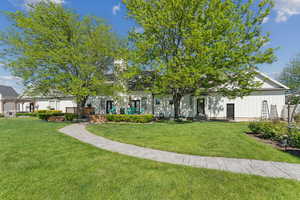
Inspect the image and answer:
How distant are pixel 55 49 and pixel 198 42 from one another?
38.5ft

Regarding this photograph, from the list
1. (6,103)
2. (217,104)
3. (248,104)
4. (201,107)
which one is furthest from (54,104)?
(248,104)

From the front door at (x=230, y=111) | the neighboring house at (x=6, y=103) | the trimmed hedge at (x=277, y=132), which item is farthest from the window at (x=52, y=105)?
the trimmed hedge at (x=277, y=132)

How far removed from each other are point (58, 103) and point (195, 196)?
87.3 feet

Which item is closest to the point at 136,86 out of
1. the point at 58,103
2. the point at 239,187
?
the point at 239,187

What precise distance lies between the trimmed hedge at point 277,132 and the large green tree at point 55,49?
12.1 meters

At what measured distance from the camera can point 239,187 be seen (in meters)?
2.96

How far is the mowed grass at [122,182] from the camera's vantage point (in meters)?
2.70

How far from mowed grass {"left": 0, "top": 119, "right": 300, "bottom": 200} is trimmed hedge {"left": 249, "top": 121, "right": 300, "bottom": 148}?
3.70 metres

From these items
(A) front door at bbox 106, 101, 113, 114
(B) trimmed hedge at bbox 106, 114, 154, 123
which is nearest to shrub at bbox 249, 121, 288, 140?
(B) trimmed hedge at bbox 106, 114, 154, 123

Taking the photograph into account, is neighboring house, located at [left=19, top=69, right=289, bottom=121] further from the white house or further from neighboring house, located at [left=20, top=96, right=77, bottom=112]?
neighboring house, located at [left=20, top=96, right=77, bottom=112]

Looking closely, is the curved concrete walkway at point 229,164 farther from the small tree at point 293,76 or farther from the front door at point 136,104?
the small tree at point 293,76

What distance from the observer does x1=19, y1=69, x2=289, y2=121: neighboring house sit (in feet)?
54.0

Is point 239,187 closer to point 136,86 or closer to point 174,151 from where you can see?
point 174,151

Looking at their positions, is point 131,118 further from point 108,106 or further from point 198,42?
point 198,42
